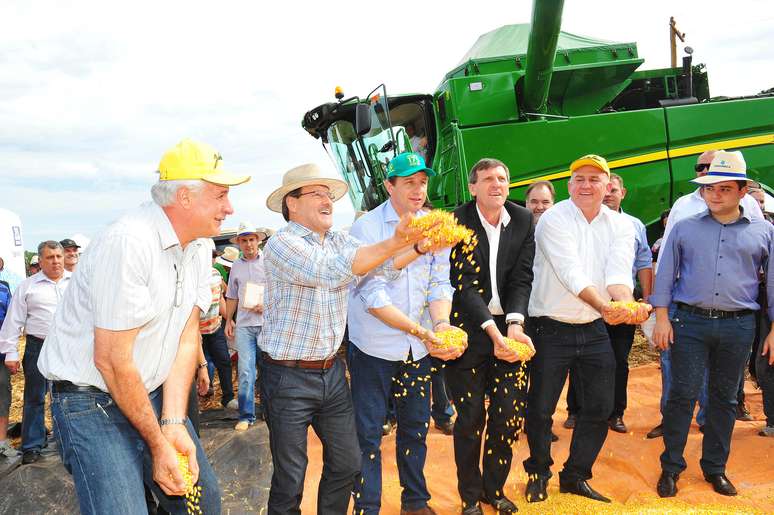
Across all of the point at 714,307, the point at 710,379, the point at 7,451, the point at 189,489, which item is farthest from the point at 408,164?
the point at 7,451

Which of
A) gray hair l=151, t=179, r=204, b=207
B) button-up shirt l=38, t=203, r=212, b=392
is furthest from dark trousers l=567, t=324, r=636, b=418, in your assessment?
gray hair l=151, t=179, r=204, b=207

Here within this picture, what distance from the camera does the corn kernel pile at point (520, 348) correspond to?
3795 millimetres

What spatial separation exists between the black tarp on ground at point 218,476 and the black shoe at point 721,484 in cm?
327

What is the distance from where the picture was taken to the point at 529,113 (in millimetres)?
7664

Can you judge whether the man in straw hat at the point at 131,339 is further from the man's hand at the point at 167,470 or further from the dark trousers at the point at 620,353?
the dark trousers at the point at 620,353

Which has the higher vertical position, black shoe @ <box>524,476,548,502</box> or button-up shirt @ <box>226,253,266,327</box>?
button-up shirt @ <box>226,253,266,327</box>

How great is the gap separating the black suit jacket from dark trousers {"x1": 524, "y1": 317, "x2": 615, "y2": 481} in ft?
1.10

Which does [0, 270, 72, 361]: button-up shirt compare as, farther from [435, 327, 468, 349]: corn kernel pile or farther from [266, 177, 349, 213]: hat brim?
[435, 327, 468, 349]: corn kernel pile

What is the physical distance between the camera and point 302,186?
129 inches

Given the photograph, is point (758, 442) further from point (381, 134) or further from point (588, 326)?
point (381, 134)

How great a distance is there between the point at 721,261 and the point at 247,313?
4.46 metres

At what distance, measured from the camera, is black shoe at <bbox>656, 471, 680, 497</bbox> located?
14.1 ft

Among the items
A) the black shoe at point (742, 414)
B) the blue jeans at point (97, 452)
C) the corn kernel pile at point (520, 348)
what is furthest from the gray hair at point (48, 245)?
the black shoe at point (742, 414)

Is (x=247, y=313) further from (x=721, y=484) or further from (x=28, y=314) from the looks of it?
(x=721, y=484)
